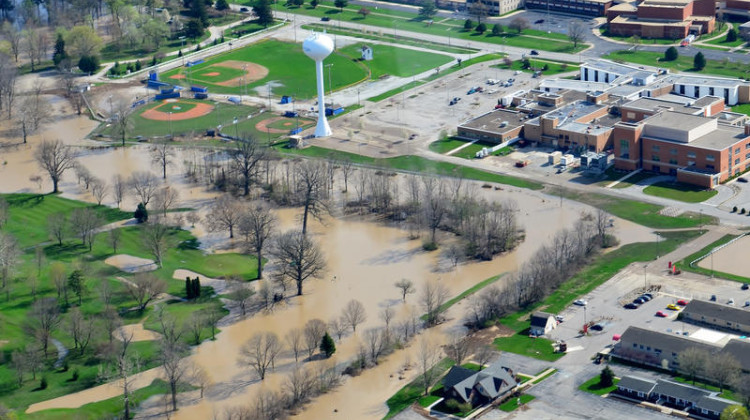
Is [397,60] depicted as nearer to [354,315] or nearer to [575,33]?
[575,33]

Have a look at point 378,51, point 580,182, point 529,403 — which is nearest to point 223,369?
point 529,403

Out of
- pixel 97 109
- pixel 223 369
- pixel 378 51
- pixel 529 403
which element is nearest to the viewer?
pixel 529 403

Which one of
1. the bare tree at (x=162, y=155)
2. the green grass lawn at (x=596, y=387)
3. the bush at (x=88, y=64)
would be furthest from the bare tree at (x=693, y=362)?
the bush at (x=88, y=64)

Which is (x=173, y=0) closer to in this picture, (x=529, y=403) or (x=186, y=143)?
(x=186, y=143)

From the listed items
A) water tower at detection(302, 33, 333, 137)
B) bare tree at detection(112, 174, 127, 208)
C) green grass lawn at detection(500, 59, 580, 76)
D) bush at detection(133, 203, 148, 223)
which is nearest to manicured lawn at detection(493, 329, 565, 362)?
bush at detection(133, 203, 148, 223)

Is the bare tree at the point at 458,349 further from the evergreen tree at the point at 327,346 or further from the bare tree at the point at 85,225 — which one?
the bare tree at the point at 85,225

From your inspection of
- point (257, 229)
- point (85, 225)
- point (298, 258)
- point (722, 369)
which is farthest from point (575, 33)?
point (722, 369)

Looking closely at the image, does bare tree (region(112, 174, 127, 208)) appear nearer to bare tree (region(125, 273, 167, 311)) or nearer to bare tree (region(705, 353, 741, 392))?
bare tree (region(125, 273, 167, 311))
